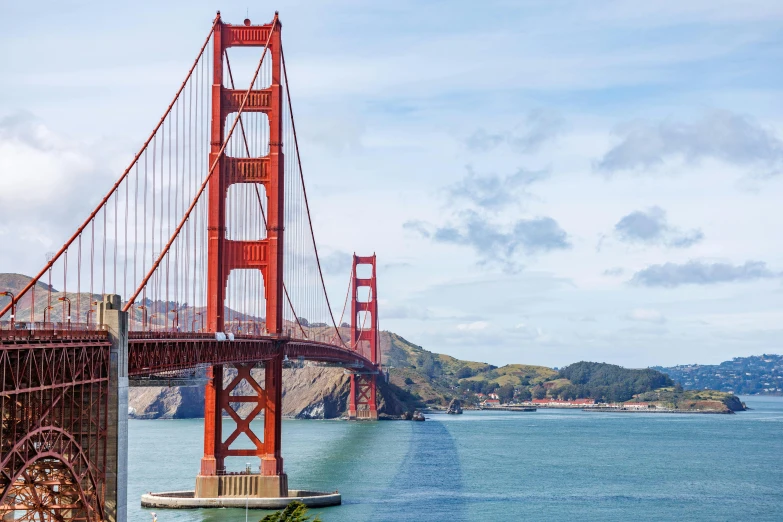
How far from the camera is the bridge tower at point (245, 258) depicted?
182ft

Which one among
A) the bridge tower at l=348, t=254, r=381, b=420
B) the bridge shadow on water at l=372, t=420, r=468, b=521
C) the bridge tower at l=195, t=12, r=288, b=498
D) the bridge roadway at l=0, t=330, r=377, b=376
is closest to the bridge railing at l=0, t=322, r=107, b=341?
the bridge roadway at l=0, t=330, r=377, b=376

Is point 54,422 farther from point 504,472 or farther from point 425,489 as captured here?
point 504,472

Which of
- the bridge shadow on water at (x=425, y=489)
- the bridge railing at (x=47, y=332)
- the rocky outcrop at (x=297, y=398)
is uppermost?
the rocky outcrop at (x=297, y=398)

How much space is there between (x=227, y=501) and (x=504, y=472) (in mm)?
27059

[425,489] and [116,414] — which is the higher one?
[116,414]

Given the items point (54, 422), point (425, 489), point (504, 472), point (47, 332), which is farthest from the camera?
point (504, 472)

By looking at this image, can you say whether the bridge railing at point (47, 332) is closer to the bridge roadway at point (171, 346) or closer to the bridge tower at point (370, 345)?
the bridge roadway at point (171, 346)

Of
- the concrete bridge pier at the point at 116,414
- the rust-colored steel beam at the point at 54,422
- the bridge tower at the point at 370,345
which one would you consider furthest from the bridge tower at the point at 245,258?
the bridge tower at the point at 370,345

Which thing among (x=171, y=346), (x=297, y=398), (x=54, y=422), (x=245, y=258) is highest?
(x=245, y=258)

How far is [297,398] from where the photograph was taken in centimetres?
16362

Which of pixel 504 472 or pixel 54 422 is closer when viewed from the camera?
pixel 54 422

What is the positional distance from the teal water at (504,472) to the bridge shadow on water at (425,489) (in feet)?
0.27

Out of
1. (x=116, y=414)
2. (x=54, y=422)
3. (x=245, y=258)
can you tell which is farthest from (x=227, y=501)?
(x=54, y=422)

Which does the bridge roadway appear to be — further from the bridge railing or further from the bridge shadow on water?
the bridge shadow on water
